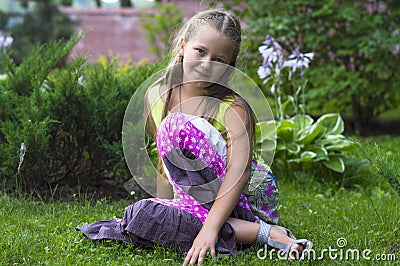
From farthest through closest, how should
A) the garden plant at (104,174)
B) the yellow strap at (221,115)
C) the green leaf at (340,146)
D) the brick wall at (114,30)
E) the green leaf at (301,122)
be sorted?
the brick wall at (114,30), the green leaf at (301,122), the green leaf at (340,146), the yellow strap at (221,115), the garden plant at (104,174)

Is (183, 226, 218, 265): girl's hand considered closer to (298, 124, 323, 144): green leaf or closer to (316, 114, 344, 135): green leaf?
(298, 124, 323, 144): green leaf

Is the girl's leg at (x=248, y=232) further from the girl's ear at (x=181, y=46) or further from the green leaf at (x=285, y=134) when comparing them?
the green leaf at (x=285, y=134)

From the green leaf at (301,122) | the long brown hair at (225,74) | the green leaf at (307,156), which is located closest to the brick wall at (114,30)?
the green leaf at (301,122)

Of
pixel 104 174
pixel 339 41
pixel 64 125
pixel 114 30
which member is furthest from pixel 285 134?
pixel 114 30

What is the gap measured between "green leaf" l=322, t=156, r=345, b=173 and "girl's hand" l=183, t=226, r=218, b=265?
1.91 meters

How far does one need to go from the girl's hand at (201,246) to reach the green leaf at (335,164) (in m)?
1.91

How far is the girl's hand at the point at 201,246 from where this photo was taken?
95.8 inches

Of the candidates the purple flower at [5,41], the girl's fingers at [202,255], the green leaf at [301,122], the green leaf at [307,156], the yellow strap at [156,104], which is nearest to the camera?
the girl's fingers at [202,255]

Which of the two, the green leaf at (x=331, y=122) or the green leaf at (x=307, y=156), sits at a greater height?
the green leaf at (x=331, y=122)

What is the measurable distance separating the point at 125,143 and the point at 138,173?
0.71ft

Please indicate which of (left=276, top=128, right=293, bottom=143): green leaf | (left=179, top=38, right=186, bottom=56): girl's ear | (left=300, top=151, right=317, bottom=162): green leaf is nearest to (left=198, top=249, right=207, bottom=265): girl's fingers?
(left=179, top=38, right=186, bottom=56): girl's ear

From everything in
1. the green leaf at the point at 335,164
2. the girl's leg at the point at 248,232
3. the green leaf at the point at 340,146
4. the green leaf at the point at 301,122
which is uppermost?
the girl's leg at the point at 248,232

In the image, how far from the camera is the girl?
2611mm

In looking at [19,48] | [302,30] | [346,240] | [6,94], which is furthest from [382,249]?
[19,48]
